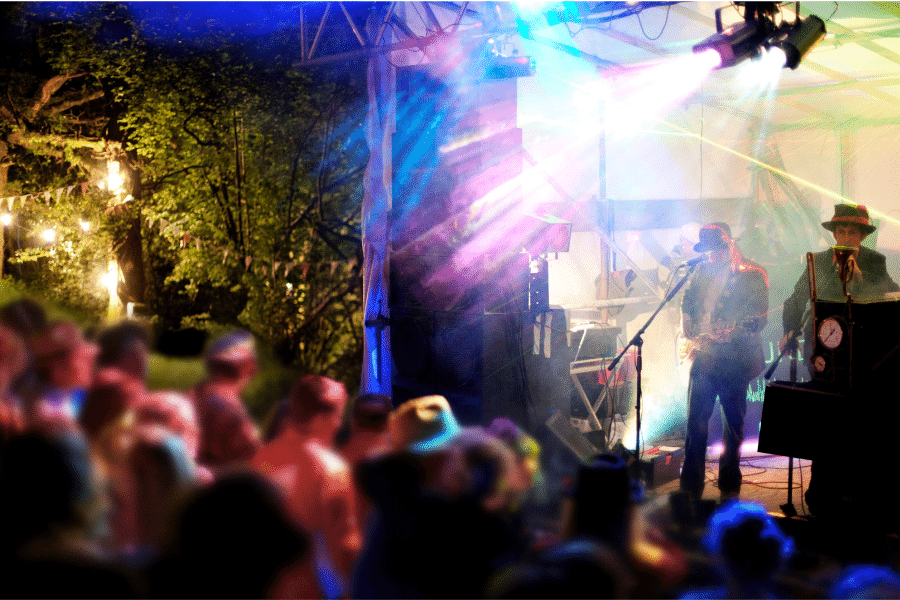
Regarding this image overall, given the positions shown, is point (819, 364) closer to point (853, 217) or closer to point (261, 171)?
point (853, 217)

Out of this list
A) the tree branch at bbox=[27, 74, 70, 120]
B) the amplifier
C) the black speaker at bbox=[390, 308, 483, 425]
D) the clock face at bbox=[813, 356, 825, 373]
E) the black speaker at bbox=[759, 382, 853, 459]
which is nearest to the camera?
the black speaker at bbox=[759, 382, 853, 459]

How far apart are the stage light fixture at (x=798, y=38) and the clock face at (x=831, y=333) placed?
1.61 m

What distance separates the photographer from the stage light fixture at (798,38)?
432 centimetres

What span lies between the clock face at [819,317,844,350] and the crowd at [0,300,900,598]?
248 centimetres

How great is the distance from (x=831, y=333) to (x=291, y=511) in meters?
3.70

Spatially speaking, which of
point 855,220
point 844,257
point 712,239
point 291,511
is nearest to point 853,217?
point 855,220

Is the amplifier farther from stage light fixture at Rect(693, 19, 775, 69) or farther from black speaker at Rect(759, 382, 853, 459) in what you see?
stage light fixture at Rect(693, 19, 775, 69)

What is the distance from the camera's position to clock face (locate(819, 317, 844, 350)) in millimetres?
4070

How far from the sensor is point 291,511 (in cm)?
147

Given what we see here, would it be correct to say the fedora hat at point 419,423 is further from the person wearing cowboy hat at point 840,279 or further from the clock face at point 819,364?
the person wearing cowboy hat at point 840,279

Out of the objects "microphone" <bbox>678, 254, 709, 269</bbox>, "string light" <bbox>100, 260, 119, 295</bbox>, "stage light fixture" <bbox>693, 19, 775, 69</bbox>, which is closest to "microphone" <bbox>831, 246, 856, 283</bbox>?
"microphone" <bbox>678, 254, 709, 269</bbox>

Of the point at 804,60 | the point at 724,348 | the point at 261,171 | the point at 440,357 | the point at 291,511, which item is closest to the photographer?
the point at 291,511

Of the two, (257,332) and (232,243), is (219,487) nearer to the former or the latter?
(257,332)

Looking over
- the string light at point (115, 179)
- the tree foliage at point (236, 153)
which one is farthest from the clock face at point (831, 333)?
the string light at point (115, 179)
